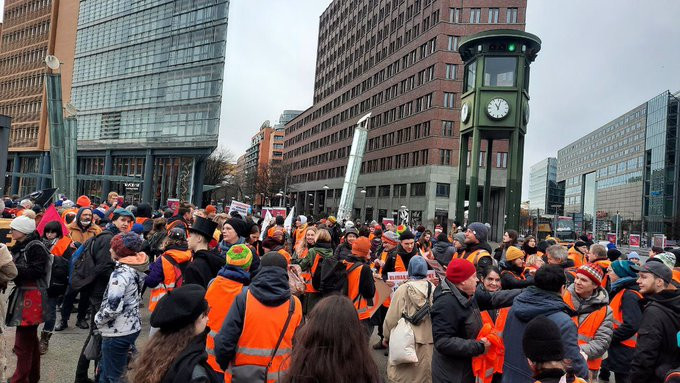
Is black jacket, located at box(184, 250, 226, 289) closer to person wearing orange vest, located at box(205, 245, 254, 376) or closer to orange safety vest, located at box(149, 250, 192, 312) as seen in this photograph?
orange safety vest, located at box(149, 250, 192, 312)

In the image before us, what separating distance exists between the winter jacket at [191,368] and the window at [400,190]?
5907cm

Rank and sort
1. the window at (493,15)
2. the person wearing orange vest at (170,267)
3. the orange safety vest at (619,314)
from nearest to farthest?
1. the person wearing orange vest at (170,267)
2. the orange safety vest at (619,314)
3. the window at (493,15)

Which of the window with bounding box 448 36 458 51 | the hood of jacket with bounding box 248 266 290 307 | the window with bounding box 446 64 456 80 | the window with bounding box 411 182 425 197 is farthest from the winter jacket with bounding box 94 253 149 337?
the window with bounding box 448 36 458 51

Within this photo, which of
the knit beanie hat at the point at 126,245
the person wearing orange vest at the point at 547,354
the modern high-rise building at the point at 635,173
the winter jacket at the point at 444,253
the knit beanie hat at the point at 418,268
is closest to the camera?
the person wearing orange vest at the point at 547,354

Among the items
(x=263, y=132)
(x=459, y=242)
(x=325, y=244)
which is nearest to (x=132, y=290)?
(x=325, y=244)

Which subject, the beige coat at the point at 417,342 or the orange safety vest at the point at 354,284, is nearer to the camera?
the beige coat at the point at 417,342

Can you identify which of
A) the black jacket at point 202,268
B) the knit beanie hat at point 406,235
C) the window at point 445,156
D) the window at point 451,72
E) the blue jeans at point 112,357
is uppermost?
the window at point 451,72

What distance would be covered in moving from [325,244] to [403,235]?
6.16 ft

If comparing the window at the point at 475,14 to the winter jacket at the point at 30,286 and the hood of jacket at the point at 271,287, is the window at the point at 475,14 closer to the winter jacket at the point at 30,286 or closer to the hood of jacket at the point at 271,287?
the winter jacket at the point at 30,286

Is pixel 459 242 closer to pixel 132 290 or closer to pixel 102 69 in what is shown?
pixel 132 290

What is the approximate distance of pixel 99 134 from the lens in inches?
2125

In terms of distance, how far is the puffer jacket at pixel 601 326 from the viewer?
4.57 metres

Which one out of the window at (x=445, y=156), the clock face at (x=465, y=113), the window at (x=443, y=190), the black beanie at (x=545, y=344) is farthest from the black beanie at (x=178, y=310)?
the window at (x=445, y=156)

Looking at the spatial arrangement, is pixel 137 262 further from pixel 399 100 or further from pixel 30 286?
pixel 399 100
